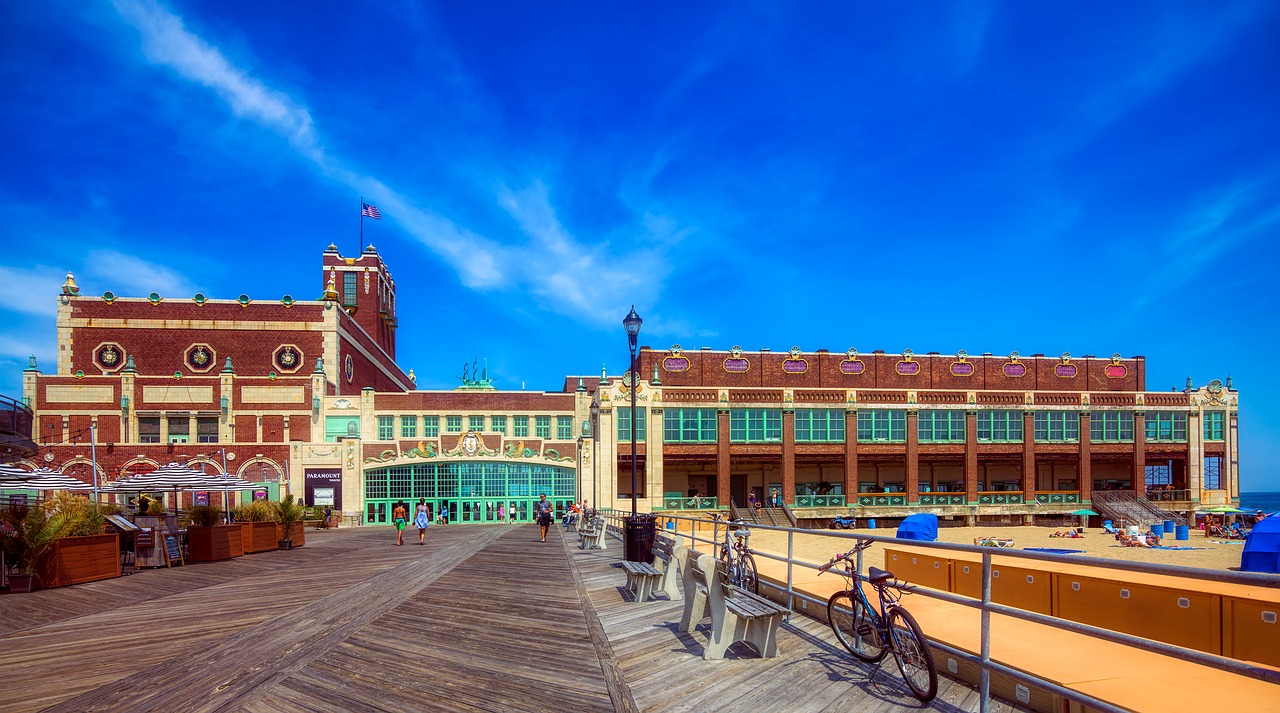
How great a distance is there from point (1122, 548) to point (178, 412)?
4837 centimetres

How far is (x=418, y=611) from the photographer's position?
11.5m

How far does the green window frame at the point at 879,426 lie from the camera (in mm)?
49344

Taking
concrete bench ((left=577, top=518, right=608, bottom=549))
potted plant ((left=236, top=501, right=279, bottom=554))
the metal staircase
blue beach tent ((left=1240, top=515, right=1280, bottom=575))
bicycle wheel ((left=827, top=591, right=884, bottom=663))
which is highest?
bicycle wheel ((left=827, top=591, right=884, bottom=663))

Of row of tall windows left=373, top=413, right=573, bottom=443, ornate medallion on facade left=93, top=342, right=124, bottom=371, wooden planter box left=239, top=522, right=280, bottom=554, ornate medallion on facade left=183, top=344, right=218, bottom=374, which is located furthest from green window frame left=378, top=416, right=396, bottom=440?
wooden planter box left=239, top=522, right=280, bottom=554

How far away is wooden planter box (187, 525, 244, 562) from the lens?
774 inches

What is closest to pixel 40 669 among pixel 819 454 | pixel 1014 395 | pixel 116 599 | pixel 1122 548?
pixel 116 599

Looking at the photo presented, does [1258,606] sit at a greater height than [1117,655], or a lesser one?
greater

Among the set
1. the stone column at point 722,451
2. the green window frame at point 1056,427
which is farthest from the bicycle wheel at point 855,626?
the green window frame at point 1056,427

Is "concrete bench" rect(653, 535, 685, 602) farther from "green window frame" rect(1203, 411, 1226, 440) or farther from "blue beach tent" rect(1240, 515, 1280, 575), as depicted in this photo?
"green window frame" rect(1203, 411, 1226, 440)

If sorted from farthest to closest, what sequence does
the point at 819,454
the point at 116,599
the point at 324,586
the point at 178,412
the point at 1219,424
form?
the point at 1219,424
the point at 819,454
the point at 178,412
the point at 324,586
the point at 116,599

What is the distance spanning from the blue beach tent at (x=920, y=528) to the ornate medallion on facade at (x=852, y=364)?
3100cm

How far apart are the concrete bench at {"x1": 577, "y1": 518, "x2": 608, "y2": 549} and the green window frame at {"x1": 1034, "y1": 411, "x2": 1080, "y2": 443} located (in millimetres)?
37665

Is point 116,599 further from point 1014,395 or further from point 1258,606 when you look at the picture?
point 1014,395

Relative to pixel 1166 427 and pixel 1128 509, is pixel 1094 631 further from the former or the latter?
pixel 1166 427
